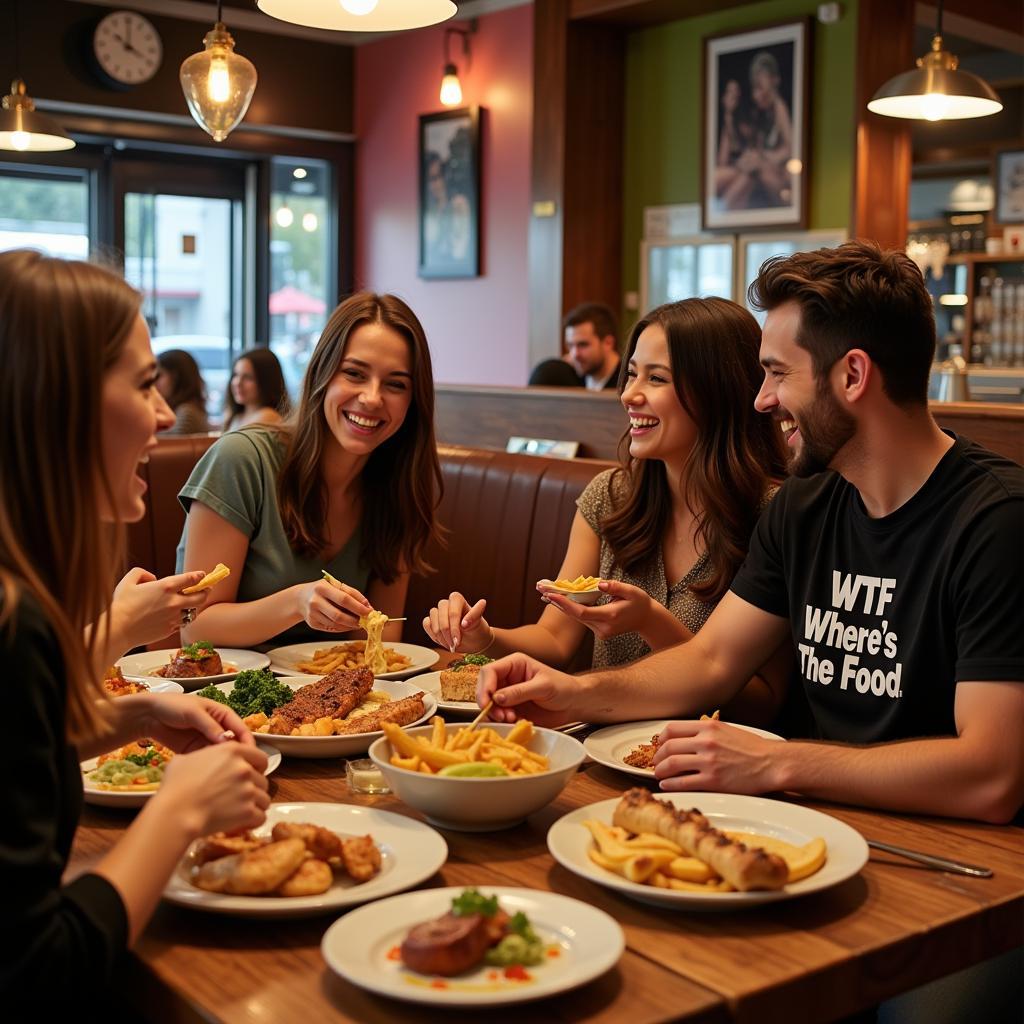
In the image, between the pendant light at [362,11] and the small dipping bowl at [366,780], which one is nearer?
the small dipping bowl at [366,780]

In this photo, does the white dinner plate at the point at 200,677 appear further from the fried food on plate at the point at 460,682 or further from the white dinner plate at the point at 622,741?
the white dinner plate at the point at 622,741

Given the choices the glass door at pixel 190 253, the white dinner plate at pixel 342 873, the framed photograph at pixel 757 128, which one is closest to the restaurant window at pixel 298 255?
the glass door at pixel 190 253

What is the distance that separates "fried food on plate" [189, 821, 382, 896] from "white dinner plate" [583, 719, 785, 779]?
1.44ft

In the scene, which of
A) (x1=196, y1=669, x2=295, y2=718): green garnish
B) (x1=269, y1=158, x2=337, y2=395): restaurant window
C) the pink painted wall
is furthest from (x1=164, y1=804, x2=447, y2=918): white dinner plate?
(x1=269, y1=158, x2=337, y2=395): restaurant window

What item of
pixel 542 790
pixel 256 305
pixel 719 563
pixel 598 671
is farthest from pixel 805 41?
pixel 542 790

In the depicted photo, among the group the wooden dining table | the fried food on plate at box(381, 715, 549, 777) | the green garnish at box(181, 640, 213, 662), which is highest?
the fried food on plate at box(381, 715, 549, 777)

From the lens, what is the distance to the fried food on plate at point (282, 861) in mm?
1317

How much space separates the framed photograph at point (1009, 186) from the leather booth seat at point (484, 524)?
6.71m

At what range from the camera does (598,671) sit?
2086mm

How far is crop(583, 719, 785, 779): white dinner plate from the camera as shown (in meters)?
1.77

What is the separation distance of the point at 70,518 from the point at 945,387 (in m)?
5.14

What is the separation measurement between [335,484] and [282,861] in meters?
1.72

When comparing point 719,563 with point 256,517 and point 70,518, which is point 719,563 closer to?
point 256,517

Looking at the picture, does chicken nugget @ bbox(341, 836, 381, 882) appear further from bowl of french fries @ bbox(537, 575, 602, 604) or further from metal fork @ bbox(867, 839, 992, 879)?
bowl of french fries @ bbox(537, 575, 602, 604)
